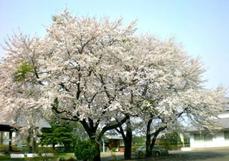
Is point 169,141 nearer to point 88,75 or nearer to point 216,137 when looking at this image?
point 216,137

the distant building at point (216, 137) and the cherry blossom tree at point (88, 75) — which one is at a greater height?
the cherry blossom tree at point (88, 75)

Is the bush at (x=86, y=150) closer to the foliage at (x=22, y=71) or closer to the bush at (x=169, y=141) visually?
the foliage at (x=22, y=71)

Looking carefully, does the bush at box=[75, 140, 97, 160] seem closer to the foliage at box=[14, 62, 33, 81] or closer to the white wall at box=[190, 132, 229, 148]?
the foliage at box=[14, 62, 33, 81]

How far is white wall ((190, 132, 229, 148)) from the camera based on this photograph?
53.1 metres

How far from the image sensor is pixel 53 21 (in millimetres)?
27625

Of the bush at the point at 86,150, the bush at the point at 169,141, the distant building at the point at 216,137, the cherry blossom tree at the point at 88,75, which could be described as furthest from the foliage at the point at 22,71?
the distant building at the point at 216,137

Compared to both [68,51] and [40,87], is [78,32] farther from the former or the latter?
[40,87]

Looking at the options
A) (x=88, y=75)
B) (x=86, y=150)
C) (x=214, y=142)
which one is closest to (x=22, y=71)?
(x=88, y=75)

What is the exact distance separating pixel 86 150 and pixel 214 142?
33.2 m

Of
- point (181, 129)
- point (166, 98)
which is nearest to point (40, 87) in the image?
point (166, 98)

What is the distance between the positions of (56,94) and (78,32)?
4563 millimetres

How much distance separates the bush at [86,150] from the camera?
25.3 meters

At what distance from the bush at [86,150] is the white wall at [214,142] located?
103ft

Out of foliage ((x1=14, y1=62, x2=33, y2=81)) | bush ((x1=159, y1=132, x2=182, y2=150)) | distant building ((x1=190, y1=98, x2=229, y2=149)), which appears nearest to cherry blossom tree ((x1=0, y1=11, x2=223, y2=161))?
foliage ((x1=14, y1=62, x2=33, y2=81))
